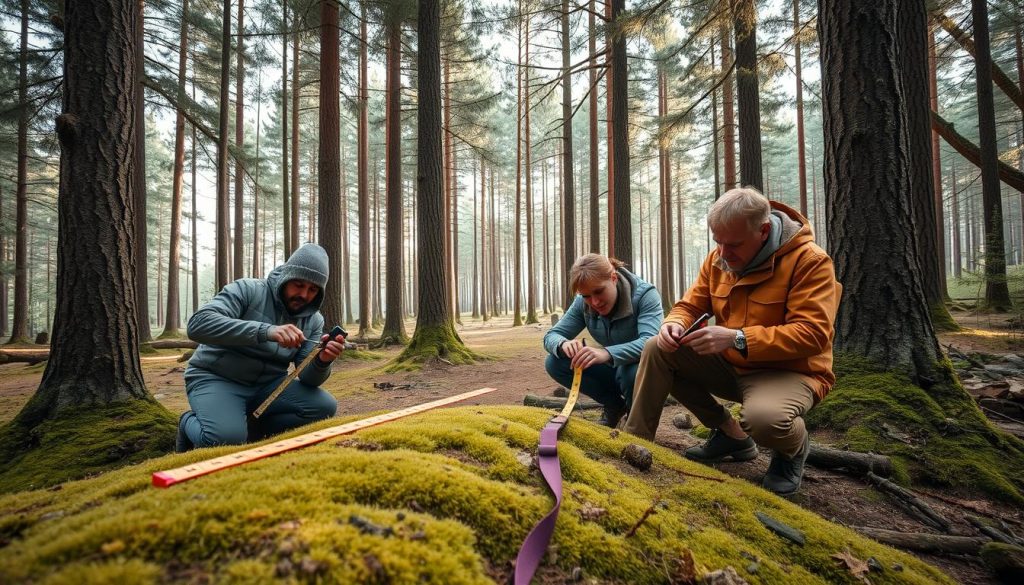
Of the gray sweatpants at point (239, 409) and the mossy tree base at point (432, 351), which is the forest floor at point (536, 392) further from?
the gray sweatpants at point (239, 409)

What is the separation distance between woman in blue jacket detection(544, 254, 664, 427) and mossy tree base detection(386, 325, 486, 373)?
452cm

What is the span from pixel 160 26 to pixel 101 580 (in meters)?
17.4

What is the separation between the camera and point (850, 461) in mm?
2898

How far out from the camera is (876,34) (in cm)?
362

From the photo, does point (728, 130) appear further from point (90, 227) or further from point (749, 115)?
point (90, 227)

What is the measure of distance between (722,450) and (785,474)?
0.45 m

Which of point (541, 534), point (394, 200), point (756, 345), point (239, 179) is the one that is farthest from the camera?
point (239, 179)

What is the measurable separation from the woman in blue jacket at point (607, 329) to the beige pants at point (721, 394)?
388mm

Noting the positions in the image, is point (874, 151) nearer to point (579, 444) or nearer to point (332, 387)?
point (579, 444)

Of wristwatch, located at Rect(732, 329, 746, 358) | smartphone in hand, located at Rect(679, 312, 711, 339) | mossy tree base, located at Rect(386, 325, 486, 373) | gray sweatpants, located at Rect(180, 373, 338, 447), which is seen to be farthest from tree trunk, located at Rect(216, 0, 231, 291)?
wristwatch, located at Rect(732, 329, 746, 358)

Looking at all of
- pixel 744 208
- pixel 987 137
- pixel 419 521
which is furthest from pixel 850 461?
pixel 987 137

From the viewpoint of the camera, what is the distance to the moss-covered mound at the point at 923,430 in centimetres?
279

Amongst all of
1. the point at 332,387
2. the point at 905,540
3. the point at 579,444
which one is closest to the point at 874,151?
the point at 905,540

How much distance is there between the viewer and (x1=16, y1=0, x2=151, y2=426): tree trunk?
3543 mm
